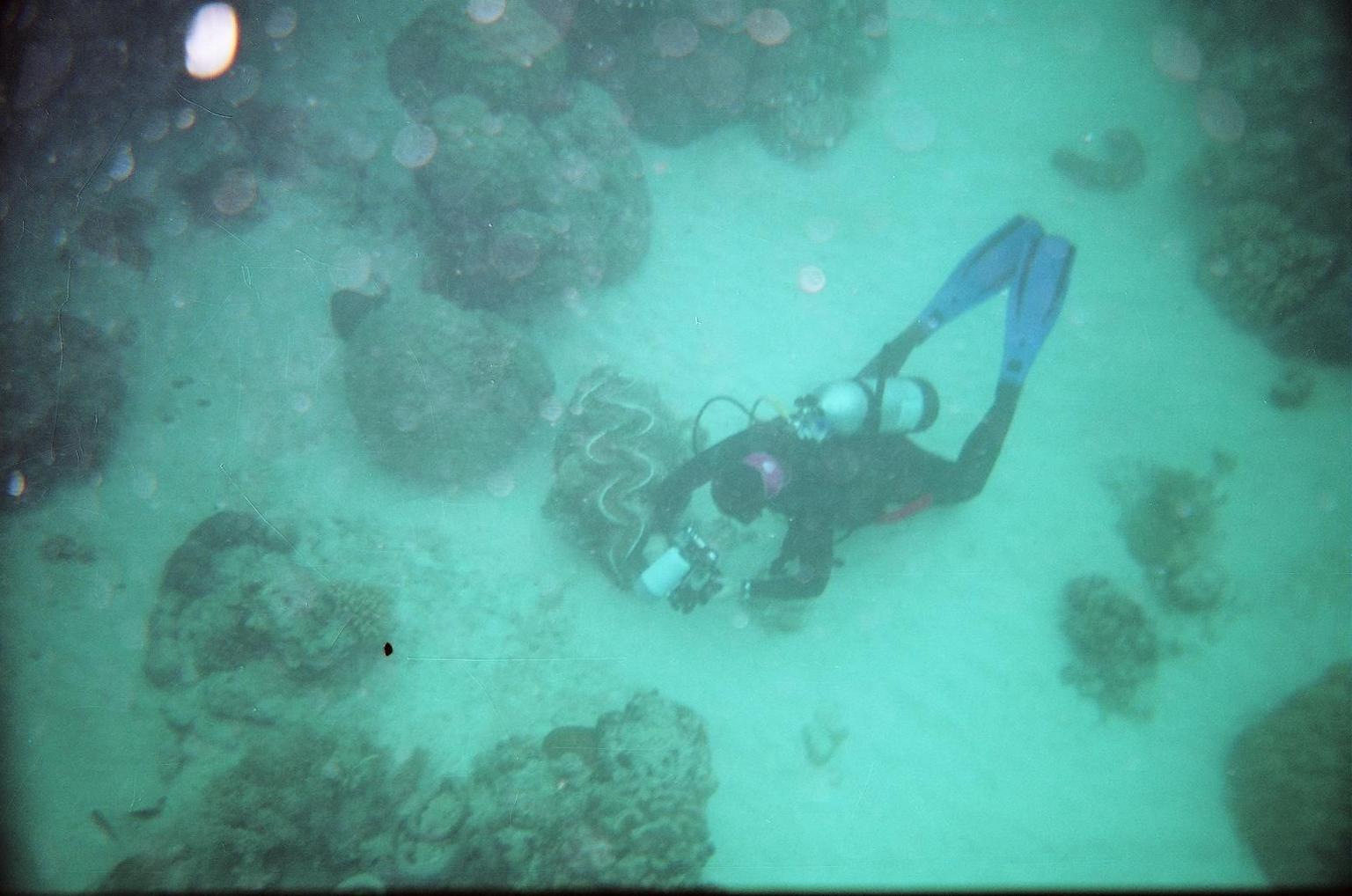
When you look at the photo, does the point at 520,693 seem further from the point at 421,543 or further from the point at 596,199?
the point at 596,199

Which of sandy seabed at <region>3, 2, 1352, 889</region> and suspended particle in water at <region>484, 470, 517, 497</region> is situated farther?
suspended particle in water at <region>484, 470, 517, 497</region>

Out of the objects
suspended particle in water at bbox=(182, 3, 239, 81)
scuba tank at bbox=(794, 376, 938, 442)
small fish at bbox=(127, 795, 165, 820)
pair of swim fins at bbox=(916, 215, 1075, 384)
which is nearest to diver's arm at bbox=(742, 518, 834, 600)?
scuba tank at bbox=(794, 376, 938, 442)

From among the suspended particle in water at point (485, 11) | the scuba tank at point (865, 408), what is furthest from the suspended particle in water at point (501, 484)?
the suspended particle in water at point (485, 11)

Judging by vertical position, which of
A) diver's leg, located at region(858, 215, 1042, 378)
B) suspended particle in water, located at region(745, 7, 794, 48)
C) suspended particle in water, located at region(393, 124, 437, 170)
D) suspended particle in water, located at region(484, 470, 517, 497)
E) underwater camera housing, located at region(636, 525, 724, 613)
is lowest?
suspended particle in water, located at region(484, 470, 517, 497)

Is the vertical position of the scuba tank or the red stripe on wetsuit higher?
the scuba tank

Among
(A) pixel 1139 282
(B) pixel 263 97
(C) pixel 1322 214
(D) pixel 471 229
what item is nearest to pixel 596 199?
(D) pixel 471 229

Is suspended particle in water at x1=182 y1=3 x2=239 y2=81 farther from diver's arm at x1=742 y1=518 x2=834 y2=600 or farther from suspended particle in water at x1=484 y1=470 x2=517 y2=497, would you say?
diver's arm at x1=742 y1=518 x2=834 y2=600

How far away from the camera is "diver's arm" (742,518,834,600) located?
507 centimetres

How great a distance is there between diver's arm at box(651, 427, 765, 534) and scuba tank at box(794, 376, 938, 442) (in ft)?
1.47

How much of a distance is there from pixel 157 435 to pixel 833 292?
28.7 feet

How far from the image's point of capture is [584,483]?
5.82m

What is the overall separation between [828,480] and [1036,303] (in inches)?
125

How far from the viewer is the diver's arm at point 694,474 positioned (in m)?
5.14

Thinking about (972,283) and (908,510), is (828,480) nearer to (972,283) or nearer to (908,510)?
(908,510)
